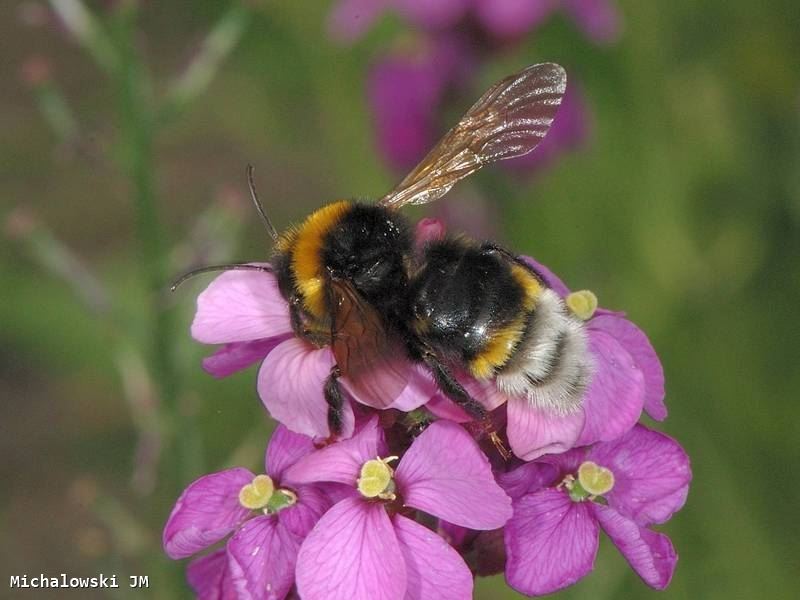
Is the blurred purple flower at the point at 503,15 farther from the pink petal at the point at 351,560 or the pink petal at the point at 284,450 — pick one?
the pink petal at the point at 351,560

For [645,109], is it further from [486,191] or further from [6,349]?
[6,349]

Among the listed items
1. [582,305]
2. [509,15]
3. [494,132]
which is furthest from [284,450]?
[509,15]

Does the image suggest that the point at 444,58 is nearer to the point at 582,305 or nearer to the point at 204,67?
the point at 204,67

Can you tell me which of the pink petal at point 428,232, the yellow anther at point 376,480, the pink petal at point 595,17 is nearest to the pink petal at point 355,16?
the pink petal at point 595,17

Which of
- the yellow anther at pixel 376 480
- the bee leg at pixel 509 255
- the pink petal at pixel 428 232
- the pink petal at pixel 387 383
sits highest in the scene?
the pink petal at pixel 428 232

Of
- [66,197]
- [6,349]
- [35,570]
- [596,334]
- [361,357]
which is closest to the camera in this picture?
[361,357]

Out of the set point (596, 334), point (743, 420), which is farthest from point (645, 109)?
point (596, 334)
